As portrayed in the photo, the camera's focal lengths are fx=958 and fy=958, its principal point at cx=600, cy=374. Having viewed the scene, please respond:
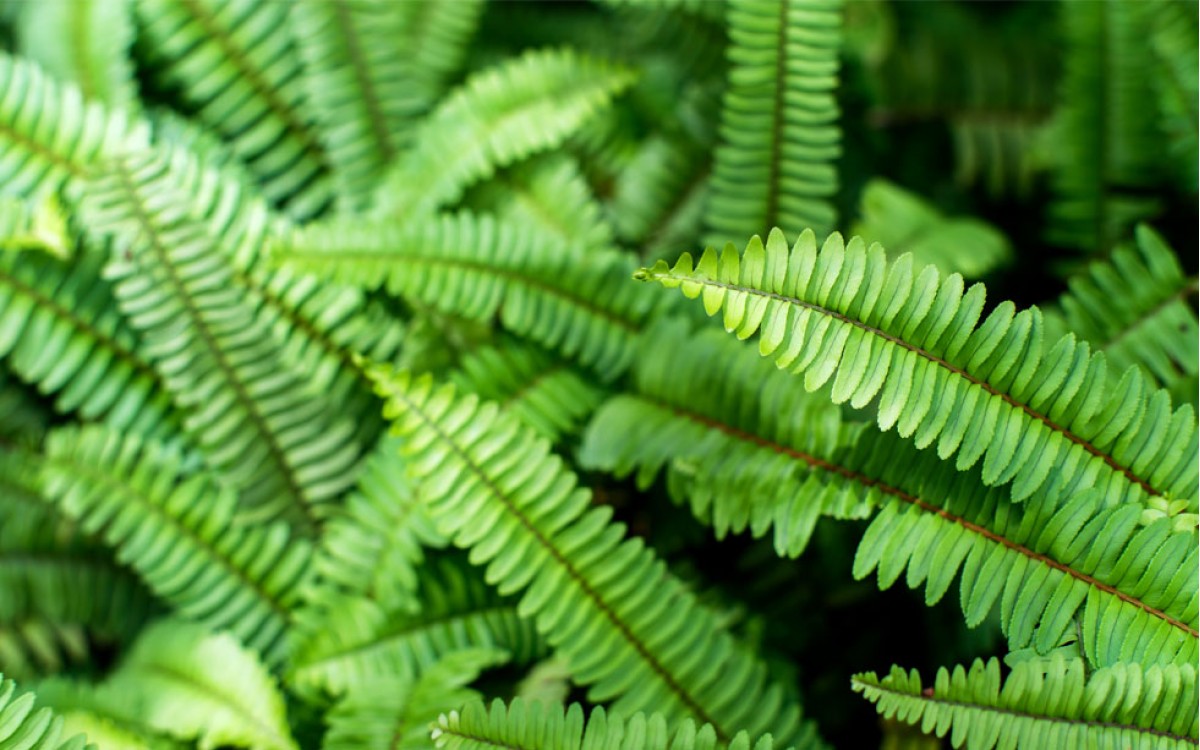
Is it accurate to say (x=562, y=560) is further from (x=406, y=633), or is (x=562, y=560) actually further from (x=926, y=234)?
(x=926, y=234)

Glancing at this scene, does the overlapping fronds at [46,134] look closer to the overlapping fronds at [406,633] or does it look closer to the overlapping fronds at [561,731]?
the overlapping fronds at [406,633]

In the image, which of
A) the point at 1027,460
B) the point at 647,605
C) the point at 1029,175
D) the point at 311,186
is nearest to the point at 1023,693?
the point at 1027,460

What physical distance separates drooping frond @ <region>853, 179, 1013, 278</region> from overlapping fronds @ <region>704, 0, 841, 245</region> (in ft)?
0.61

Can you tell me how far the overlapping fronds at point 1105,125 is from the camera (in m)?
2.16

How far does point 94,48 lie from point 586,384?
136 cm

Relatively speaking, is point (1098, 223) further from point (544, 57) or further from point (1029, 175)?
point (544, 57)

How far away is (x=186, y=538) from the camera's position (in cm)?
192

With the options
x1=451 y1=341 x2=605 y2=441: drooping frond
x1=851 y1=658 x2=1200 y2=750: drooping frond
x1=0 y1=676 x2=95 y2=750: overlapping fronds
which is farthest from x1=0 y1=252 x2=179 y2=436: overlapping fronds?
x1=851 y1=658 x2=1200 y2=750: drooping frond

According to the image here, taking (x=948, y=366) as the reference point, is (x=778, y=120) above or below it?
above

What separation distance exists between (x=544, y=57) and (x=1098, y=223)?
53.4 inches

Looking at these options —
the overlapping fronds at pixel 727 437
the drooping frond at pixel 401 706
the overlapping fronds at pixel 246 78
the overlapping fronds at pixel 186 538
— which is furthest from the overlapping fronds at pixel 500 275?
the drooping frond at pixel 401 706

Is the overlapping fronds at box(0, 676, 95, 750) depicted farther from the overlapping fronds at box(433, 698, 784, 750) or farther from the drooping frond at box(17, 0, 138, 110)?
the drooping frond at box(17, 0, 138, 110)

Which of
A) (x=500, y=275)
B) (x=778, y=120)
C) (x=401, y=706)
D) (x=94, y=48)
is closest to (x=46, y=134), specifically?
(x=94, y=48)

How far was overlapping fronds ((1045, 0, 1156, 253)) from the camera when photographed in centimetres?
216
